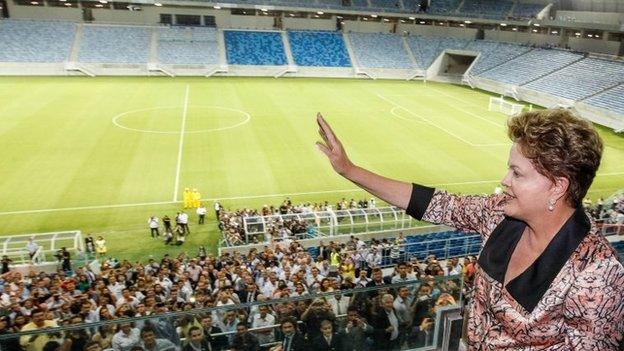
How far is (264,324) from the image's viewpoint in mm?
3717

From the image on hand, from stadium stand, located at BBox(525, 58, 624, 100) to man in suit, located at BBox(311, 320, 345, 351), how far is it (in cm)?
3863

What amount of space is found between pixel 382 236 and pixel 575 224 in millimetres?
12630

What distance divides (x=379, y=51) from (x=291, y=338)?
177ft

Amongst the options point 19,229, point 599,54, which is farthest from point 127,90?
point 599,54

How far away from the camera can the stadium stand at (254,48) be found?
48.9m

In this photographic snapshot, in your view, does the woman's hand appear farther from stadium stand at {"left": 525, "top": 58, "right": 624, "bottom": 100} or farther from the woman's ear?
stadium stand at {"left": 525, "top": 58, "right": 624, "bottom": 100}

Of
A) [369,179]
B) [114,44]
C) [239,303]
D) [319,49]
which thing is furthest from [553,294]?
[319,49]

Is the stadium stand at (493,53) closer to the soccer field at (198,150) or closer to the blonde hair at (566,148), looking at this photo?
the soccer field at (198,150)

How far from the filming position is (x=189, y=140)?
24500 millimetres

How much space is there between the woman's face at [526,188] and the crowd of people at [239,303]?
1715 mm

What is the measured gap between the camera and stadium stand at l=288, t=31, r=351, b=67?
5119 cm

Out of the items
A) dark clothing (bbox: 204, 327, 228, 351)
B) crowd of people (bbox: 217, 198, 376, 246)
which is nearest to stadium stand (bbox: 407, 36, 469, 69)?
crowd of people (bbox: 217, 198, 376, 246)

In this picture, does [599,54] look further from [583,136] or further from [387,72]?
[583,136]

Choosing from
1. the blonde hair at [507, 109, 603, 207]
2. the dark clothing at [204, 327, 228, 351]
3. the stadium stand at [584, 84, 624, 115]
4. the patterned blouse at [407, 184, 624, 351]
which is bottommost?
the stadium stand at [584, 84, 624, 115]
